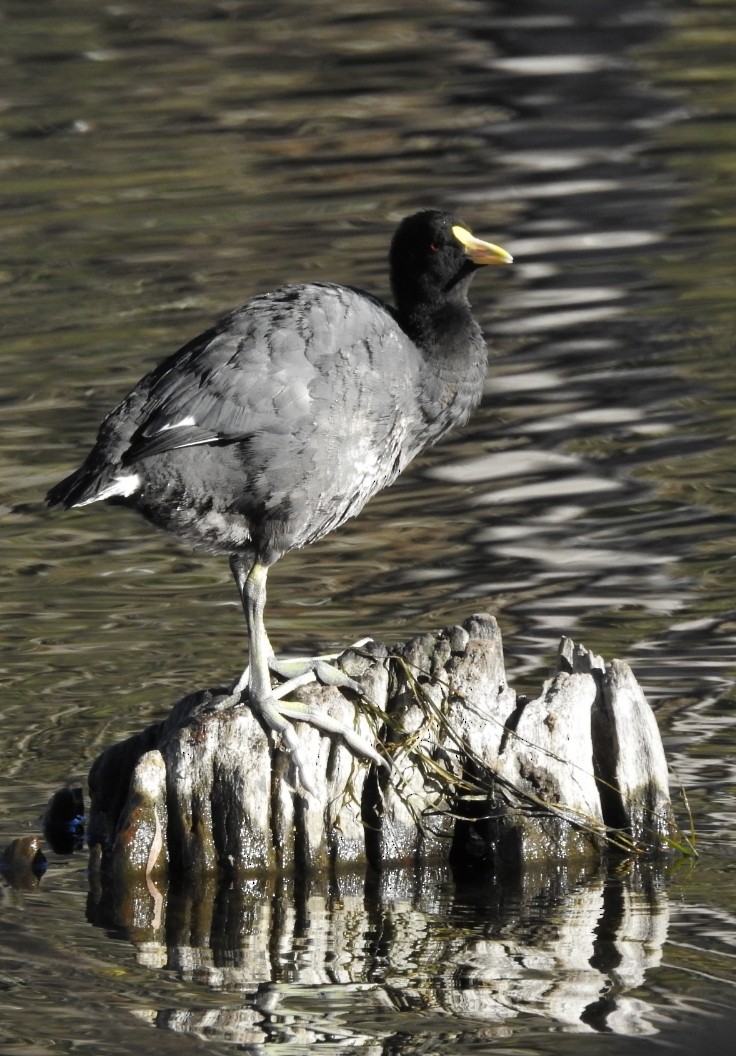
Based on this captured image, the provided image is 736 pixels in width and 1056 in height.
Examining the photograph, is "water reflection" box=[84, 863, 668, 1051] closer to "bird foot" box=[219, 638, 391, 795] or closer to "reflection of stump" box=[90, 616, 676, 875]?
"reflection of stump" box=[90, 616, 676, 875]

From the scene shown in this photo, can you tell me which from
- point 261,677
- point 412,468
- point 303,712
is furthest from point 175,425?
point 412,468

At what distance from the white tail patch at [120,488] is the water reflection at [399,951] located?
1.11 m

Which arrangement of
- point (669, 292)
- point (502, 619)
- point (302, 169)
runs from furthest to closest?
point (302, 169)
point (669, 292)
point (502, 619)

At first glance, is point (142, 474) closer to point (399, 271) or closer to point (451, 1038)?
point (399, 271)

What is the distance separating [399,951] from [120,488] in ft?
5.20

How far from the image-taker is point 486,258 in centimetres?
635

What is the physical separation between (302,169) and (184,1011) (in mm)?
11602

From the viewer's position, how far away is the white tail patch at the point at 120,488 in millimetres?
5660

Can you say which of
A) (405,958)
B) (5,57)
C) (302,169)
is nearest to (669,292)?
(302,169)

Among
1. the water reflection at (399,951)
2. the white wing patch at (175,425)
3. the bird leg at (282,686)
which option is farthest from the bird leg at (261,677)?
the white wing patch at (175,425)

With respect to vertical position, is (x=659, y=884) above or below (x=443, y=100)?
below

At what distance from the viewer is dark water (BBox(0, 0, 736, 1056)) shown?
4.95 metres

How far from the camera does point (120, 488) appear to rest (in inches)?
225

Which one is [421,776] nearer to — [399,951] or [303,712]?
[303,712]
